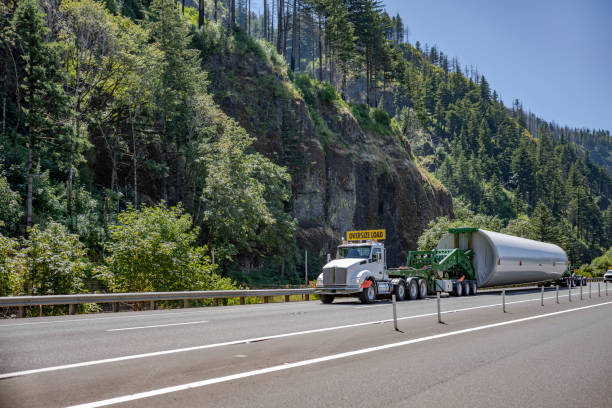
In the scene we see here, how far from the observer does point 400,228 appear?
62.8 m

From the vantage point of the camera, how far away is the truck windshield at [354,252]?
23.3 meters

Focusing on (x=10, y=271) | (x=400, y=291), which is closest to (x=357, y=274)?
(x=400, y=291)

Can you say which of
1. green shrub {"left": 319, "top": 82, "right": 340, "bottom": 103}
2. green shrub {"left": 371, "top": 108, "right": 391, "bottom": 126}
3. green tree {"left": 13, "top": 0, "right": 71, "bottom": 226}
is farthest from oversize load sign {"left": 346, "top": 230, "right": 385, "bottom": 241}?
green shrub {"left": 371, "top": 108, "right": 391, "bottom": 126}

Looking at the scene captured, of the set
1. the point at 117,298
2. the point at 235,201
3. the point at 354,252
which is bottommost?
the point at 117,298

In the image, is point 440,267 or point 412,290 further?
point 440,267

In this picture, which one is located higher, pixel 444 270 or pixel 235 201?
pixel 235 201

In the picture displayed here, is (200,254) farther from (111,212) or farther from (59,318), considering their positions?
(111,212)

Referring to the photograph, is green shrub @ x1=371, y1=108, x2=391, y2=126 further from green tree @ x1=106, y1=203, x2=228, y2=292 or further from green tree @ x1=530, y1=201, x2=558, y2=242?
green tree @ x1=106, y1=203, x2=228, y2=292

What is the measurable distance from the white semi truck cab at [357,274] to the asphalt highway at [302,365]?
341 inches

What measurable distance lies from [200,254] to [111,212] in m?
12.9

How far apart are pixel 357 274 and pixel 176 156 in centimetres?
2423

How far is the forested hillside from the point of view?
904 inches

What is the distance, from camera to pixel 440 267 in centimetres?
2745

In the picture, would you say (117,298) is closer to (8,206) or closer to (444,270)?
(8,206)
